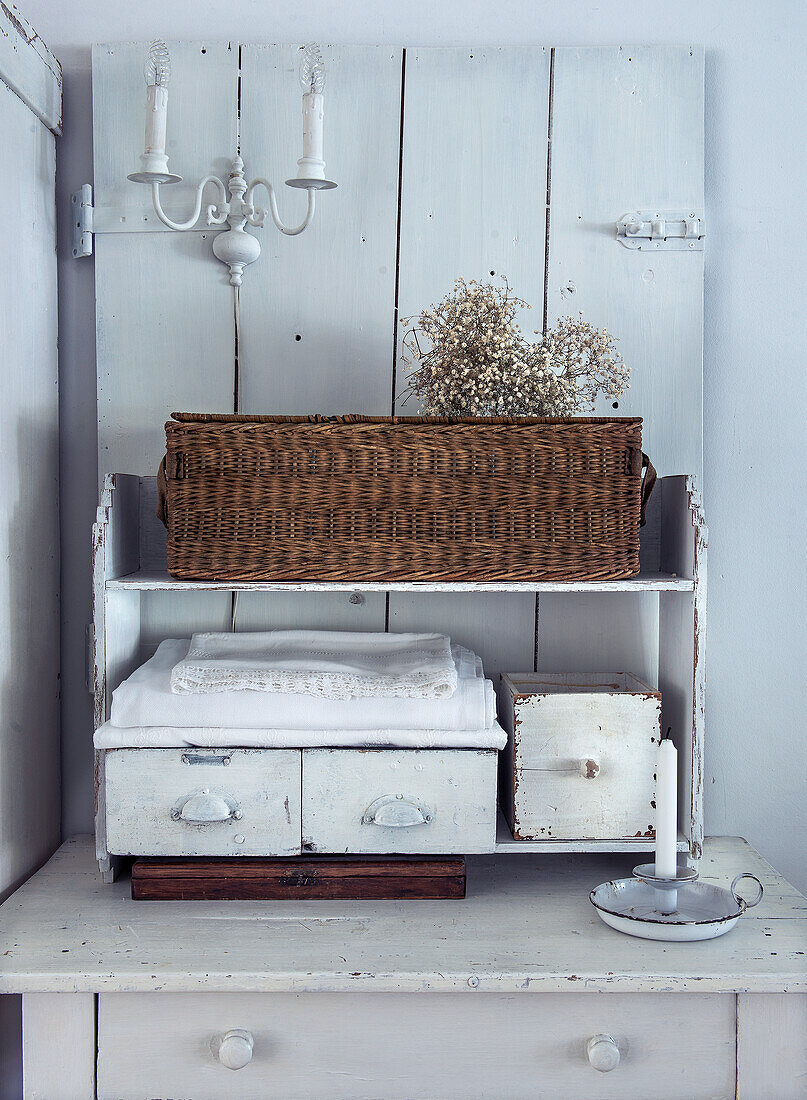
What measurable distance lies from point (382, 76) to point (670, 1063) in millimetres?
1436

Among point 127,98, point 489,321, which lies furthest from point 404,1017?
point 127,98

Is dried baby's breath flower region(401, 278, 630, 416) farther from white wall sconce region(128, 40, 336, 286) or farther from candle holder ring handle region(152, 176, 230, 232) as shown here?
candle holder ring handle region(152, 176, 230, 232)

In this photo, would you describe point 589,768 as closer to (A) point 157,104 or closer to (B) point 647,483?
(B) point 647,483

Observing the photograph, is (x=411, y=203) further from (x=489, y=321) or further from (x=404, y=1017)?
(x=404, y=1017)

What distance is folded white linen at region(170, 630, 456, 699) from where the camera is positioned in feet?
3.92

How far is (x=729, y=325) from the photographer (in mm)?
1502

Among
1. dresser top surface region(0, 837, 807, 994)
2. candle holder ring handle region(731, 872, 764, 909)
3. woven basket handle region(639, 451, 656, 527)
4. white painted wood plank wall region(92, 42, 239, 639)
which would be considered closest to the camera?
dresser top surface region(0, 837, 807, 994)

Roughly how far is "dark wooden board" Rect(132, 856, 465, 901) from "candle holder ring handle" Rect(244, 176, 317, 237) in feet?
3.00

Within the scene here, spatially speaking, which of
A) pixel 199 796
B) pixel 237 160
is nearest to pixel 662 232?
pixel 237 160

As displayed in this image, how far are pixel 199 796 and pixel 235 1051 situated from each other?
0.30m

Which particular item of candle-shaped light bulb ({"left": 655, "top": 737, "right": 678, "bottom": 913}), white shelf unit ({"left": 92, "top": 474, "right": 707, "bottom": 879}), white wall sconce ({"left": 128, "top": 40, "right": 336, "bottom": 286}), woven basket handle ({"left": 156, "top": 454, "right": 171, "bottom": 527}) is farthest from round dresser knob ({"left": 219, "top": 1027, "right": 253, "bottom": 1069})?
white wall sconce ({"left": 128, "top": 40, "right": 336, "bottom": 286})

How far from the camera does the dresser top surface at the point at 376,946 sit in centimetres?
103

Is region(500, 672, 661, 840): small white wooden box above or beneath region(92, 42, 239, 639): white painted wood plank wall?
beneath

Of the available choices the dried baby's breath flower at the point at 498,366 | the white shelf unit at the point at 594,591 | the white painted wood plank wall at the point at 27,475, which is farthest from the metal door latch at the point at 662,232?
the white painted wood plank wall at the point at 27,475
